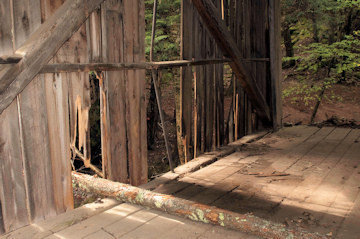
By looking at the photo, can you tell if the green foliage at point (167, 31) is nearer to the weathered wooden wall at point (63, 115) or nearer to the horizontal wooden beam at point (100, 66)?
the horizontal wooden beam at point (100, 66)

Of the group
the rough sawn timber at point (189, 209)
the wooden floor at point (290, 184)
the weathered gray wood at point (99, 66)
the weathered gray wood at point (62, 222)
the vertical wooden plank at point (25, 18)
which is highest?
the vertical wooden plank at point (25, 18)

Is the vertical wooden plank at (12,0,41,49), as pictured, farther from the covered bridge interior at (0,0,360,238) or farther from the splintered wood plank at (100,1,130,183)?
the splintered wood plank at (100,1,130,183)

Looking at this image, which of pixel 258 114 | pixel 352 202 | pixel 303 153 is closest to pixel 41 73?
pixel 352 202

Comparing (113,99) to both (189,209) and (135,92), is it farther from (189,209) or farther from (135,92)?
(189,209)

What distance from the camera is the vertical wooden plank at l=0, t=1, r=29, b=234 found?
2.69m

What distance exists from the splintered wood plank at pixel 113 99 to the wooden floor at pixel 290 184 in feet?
2.21

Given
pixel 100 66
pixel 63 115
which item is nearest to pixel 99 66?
pixel 100 66

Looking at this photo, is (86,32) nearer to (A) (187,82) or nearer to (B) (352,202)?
(A) (187,82)

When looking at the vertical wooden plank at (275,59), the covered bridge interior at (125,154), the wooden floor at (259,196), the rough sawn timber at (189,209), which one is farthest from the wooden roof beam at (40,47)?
the vertical wooden plank at (275,59)

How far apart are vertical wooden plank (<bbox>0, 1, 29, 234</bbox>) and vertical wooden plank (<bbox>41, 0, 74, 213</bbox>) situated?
31cm

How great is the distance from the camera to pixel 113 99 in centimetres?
373

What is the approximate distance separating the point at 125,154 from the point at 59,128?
957 millimetres

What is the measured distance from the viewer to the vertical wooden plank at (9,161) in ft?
8.83

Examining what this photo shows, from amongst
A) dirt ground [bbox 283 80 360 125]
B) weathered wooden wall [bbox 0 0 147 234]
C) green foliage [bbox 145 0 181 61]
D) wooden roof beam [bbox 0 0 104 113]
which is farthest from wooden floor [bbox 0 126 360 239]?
dirt ground [bbox 283 80 360 125]
